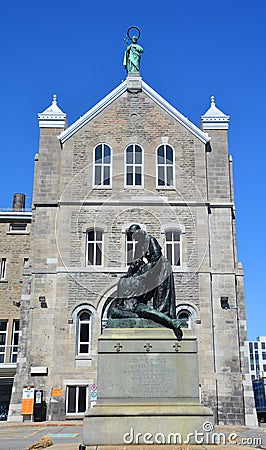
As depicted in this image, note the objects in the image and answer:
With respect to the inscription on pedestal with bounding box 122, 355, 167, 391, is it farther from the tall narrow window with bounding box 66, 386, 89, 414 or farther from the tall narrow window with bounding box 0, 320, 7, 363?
the tall narrow window with bounding box 0, 320, 7, 363

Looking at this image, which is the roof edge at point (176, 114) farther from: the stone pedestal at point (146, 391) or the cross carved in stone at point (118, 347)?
the cross carved in stone at point (118, 347)

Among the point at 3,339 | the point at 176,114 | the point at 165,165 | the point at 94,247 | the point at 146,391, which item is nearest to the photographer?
the point at 146,391

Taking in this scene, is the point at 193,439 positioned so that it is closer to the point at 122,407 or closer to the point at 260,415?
the point at 122,407

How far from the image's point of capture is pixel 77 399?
2511 centimetres

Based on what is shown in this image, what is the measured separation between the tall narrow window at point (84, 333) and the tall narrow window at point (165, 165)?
7412 millimetres

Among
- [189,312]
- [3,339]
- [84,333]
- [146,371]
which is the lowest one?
[146,371]

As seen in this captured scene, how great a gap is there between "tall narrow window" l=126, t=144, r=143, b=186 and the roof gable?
256 centimetres

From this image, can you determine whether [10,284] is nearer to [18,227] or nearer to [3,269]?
[3,269]

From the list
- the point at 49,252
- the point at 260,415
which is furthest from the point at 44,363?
the point at 260,415

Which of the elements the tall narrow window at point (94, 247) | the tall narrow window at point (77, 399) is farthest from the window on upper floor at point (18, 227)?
the tall narrow window at point (77, 399)

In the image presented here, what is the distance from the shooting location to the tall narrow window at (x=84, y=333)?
25.9m

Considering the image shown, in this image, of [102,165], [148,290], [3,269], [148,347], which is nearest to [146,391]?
[148,347]

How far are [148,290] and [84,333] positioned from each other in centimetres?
1454

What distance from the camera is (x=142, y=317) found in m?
11.8
